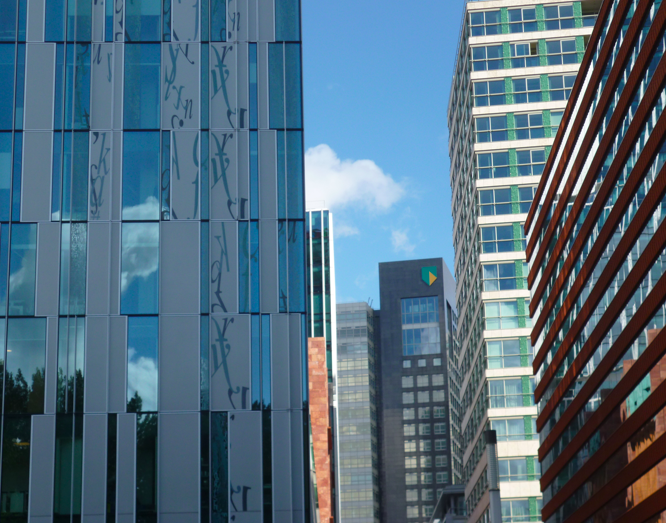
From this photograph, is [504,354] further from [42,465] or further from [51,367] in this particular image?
[42,465]

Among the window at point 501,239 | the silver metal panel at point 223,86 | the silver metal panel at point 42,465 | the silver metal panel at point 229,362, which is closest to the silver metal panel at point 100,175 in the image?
the silver metal panel at point 223,86

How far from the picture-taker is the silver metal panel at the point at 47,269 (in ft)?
127

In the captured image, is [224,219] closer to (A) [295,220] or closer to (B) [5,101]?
(A) [295,220]

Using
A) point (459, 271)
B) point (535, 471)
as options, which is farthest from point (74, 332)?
point (459, 271)

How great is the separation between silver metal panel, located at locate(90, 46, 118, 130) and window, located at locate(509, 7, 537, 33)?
215ft

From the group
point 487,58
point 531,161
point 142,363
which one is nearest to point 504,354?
point 531,161

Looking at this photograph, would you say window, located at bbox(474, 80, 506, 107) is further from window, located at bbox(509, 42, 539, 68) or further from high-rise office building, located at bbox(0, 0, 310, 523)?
high-rise office building, located at bbox(0, 0, 310, 523)

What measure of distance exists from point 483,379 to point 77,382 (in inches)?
2442

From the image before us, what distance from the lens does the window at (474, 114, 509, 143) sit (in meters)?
98.1

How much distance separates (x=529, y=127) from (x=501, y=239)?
1108 centimetres

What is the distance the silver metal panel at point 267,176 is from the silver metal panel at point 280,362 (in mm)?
4321

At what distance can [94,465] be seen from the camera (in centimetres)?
3675

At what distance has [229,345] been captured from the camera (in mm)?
38531

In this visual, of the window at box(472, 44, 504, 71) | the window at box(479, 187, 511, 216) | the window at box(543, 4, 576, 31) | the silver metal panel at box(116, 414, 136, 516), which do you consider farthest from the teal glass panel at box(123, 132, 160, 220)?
the window at box(543, 4, 576, 31)
